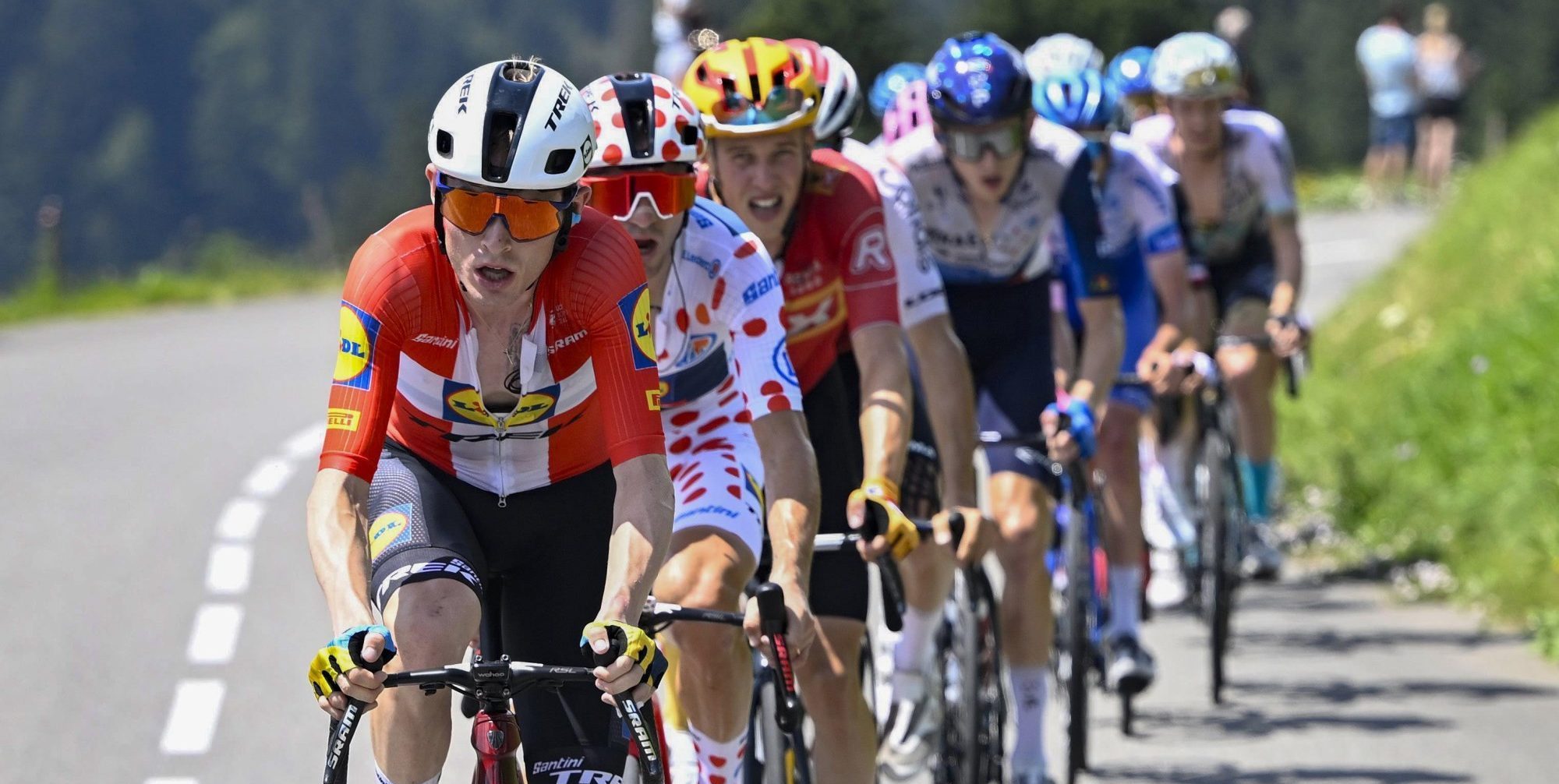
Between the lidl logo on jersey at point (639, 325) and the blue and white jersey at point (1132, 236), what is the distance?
3.22 metres

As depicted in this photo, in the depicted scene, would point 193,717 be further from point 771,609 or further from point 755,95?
point 771,609

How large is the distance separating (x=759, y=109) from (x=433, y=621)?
6.12 ft

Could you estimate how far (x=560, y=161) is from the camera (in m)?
4.21

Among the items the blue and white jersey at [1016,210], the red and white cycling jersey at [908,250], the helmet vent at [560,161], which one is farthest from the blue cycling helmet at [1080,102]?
the helmet vent at [560,161]

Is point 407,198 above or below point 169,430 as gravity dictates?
above

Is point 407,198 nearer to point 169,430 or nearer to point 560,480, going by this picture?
point 169,430

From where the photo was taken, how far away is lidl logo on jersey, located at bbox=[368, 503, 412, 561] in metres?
4.30

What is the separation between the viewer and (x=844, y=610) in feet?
18.3

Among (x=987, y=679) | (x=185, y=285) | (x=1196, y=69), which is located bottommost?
(x=987, y=679)

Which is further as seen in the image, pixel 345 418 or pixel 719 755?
pixel 719 755

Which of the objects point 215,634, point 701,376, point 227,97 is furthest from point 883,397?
point 227,97

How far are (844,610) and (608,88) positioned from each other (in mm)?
1453

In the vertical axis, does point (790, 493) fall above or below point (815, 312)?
below

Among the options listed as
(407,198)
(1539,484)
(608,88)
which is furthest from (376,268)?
(407,198)
